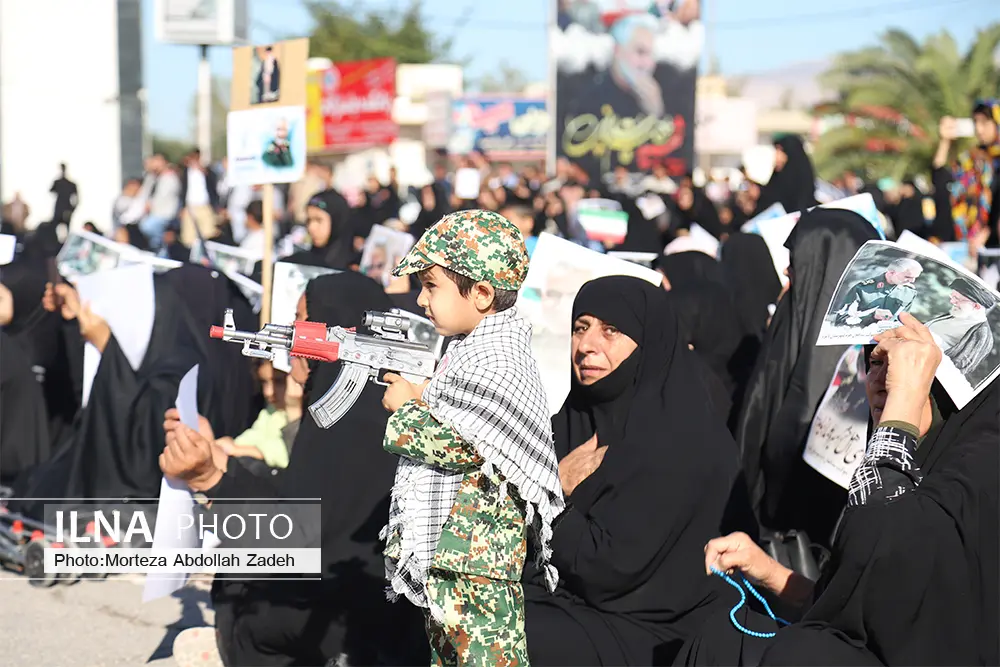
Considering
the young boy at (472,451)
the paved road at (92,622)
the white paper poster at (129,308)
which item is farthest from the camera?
the white paper poster at (129,308)

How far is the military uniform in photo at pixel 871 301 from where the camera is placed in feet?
8.45

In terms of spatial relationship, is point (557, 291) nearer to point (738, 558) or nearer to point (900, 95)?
point (738, 558)

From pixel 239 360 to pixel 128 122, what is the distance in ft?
44.1

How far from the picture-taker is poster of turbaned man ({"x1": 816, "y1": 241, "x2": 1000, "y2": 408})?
96.9 inches

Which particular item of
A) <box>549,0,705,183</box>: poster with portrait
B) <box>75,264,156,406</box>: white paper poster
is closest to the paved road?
<box>75,264,156,406</box>: white paper poster

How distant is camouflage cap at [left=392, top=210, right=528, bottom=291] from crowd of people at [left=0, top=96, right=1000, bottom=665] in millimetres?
155

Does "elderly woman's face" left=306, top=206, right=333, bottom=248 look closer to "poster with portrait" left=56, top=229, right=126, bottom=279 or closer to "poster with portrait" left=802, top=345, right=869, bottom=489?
"poster with portrait" left=56, top=229, right=126, bottom=279

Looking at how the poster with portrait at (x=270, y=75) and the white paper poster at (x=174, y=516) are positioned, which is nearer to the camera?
the white paper poster at (x=174, y=516)

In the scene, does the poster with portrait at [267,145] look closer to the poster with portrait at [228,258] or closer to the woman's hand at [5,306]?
the woman's hand at [5,306]

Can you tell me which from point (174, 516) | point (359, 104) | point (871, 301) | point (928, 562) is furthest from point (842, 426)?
point (359, 104)

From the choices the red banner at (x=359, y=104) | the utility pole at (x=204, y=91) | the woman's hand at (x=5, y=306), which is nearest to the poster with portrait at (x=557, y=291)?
the woman's hand at (x=5, y=306)

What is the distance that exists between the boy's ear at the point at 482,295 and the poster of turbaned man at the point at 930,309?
2.39ft

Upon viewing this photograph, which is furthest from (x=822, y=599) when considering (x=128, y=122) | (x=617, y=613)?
(x=128, y=122)

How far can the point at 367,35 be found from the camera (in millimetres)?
52375
